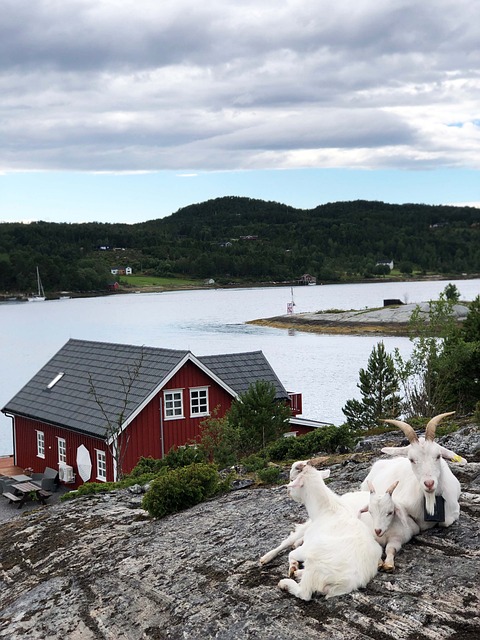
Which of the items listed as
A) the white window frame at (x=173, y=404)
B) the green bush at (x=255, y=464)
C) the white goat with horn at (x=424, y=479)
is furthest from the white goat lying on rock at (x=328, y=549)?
the white window frame at (x=173, y=404)

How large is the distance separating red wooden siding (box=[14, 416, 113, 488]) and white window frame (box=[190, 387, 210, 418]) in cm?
357

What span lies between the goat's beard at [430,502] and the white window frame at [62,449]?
23.0 metres

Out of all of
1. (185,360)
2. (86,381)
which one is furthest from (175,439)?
(86,381)

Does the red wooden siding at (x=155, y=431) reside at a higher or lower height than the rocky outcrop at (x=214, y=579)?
lower

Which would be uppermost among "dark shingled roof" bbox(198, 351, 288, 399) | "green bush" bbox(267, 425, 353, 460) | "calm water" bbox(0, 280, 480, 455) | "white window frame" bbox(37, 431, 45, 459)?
"green bush" bbox(267, 425, 353, 460)

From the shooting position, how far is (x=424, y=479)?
25.7 ft

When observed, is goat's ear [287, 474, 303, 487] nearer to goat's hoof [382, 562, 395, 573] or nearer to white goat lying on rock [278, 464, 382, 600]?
white goat lying on rock [278, 464, 382, 600]

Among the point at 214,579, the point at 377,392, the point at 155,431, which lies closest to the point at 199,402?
the point at 155,431

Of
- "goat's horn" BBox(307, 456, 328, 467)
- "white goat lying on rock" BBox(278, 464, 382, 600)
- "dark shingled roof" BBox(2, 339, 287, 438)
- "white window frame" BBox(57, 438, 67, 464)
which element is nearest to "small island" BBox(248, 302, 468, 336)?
"dark shingled roof" BBox(2, 339, 287, 438)

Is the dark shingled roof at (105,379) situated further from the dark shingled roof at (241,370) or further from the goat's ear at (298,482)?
the goat's ear at (298,482)

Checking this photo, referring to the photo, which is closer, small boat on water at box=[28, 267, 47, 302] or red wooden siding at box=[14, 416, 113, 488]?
red wooden siding at box=[14, 416, 113, 488]

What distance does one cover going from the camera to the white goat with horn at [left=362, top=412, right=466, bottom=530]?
7.87m

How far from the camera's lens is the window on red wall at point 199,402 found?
1140 inches

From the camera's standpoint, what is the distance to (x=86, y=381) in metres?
31.1
